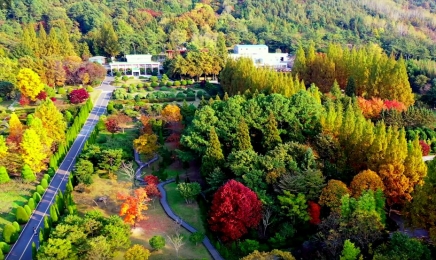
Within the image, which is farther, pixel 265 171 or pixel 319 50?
pixel 319 50

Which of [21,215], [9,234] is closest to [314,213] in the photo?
[9,234]

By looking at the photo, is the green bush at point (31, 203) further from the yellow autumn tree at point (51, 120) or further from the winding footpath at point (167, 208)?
the yellow autumn tree at point (51, 120)

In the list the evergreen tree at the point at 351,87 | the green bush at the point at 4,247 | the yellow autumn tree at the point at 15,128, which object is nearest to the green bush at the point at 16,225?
the green bush at the point at 4,247

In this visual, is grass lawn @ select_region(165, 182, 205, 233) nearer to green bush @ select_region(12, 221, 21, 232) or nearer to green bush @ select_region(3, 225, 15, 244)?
green bush @ select_region(12, 221, 21, 232)

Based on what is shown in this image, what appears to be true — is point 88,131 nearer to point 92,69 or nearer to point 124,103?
point 124,103

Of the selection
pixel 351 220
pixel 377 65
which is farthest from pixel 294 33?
pixel 351 220

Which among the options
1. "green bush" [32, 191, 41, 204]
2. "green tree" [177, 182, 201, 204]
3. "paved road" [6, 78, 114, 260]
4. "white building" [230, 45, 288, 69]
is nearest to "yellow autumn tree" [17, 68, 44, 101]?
"paved road" [6, 78, 114, 260]

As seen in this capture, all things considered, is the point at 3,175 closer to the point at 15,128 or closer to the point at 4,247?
the point at 15,128
